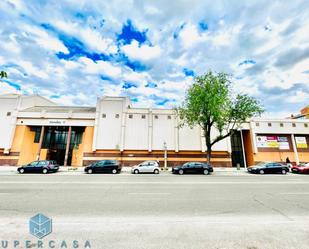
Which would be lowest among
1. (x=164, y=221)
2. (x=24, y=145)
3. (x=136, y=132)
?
(x=164, y=221)

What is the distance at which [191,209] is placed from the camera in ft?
21.3

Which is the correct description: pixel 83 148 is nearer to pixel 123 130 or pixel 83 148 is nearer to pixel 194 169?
pixel 123 130

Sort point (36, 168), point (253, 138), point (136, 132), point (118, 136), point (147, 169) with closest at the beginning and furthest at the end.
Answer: point (36, 168) → point (147, 169) → point (118, 136) → point (136, 132) → point (253, 138)

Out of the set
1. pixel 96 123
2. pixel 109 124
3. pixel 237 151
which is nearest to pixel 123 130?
pixel 109 124

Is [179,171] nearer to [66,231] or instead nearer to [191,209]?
[191,209]

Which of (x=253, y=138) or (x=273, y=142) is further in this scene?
(x=273, y=142)

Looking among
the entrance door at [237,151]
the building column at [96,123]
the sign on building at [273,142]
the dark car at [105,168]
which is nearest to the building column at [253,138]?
the sign on building at [273,142]

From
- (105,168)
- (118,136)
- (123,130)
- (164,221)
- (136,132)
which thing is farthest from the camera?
(136,132)

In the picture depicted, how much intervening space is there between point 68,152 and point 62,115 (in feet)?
22.6

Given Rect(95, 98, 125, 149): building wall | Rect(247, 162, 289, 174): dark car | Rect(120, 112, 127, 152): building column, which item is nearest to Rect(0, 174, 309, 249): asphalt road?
Rect(247, 162, 289, 174): dark car

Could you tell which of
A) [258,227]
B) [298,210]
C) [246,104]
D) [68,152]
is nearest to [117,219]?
[258,227]

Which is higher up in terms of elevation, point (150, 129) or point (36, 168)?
point (150, 129)

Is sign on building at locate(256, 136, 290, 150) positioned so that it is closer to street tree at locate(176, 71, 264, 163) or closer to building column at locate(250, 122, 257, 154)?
building column at locate(250, 122, 257, 154)

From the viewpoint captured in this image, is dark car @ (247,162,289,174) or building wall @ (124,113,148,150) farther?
building wall @ (124,113,148,150)
